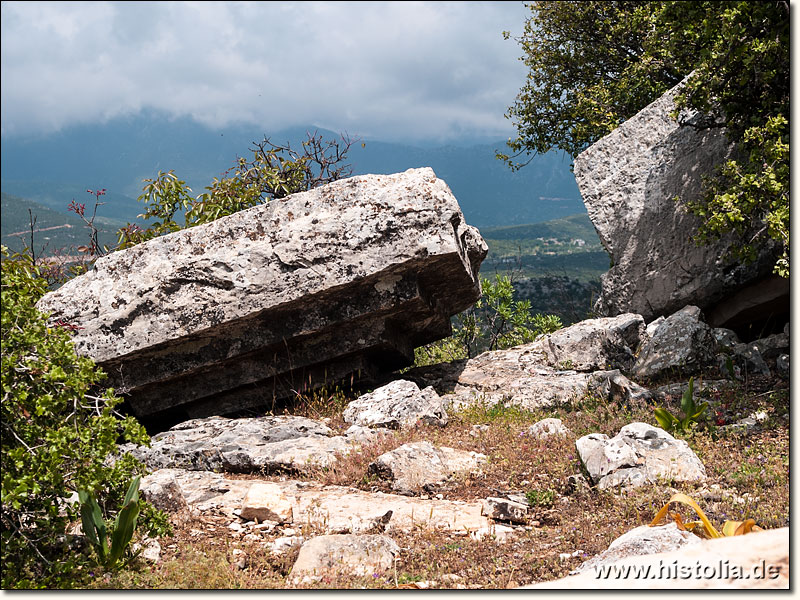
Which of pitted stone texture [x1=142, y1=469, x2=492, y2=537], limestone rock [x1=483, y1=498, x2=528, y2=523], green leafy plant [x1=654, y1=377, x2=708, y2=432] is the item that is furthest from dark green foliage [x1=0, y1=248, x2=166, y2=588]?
green leafy plant [x1=654, y1=377, x2=708, y2=432]

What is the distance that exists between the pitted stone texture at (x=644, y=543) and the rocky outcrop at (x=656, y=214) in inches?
279

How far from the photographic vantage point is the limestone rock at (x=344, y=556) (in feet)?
16.0

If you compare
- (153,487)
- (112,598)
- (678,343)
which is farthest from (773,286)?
(112,598)

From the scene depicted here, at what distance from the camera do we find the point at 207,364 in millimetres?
9586

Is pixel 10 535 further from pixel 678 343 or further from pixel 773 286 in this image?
pixel 773 286

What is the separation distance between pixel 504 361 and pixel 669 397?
120 inches

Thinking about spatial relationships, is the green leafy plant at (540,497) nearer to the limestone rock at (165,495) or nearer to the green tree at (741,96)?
the limestone rock at (165,495)

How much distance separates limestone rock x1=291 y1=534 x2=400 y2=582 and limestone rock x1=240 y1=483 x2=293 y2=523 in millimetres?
770

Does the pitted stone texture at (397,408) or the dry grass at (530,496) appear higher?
the pitted stone texture at (397,408)

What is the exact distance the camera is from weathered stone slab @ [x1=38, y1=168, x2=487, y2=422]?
908 centimetres

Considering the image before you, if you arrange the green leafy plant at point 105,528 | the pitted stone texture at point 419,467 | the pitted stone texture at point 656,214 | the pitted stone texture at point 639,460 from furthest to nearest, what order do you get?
the pitted stone texture at point 656,214 → the pitted stone texture at point 419,467 → the pitted stone texture at point 639,460 → the green leafy plant at point 105,528

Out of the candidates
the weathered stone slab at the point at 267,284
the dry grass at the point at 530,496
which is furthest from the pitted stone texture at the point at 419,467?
the weathered stone slab at the point at 267,284

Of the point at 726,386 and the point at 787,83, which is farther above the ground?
the point at 787,83

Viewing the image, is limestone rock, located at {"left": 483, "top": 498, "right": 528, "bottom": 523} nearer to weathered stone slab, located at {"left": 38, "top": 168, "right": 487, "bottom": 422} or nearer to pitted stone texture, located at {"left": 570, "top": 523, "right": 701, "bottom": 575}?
pitted stone texture, located at {"left": 570, "top": 523, "right": 701, "bottom": 575}
